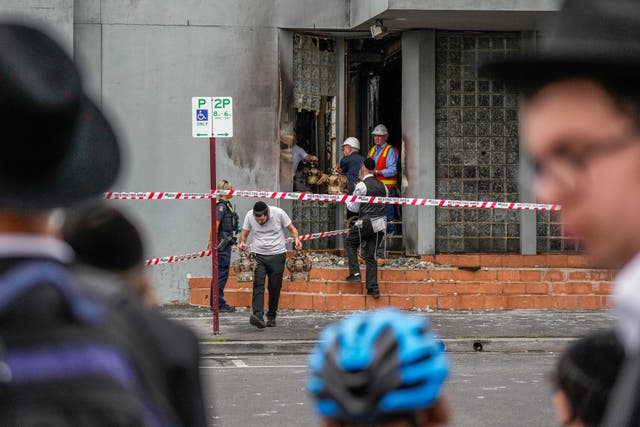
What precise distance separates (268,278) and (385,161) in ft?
12.8

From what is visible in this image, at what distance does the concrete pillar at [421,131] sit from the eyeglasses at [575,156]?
1666 cm

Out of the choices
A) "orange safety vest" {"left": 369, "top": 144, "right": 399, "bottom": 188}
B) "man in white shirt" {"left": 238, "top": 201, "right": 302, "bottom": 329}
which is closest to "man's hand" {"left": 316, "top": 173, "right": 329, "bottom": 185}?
"orange safety vest" {"left": 369, "top": 144, "right": 399, "bottom": 188}

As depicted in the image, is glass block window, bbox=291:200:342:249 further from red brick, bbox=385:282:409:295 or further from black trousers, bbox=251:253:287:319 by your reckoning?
black trousers, bbox=251:253:287:319

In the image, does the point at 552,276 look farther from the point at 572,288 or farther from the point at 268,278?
the point at 268,278

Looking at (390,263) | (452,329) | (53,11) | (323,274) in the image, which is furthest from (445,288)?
(53,11)

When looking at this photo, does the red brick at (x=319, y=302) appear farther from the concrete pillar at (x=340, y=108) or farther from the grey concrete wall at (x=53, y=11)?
the grey concrete wall at (x=53, y=11)

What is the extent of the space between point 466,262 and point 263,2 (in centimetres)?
482

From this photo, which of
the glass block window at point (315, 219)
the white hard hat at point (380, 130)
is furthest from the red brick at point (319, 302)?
the white hard hat at point (380, 130)

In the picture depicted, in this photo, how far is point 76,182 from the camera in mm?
2033

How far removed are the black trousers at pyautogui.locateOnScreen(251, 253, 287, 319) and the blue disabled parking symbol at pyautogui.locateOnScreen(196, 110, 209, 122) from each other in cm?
183

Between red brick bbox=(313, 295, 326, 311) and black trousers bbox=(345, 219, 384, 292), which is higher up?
black trousers bbox=(345, 219, 384, 292)

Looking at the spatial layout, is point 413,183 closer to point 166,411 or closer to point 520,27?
point 520,27

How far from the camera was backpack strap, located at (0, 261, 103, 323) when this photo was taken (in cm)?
185

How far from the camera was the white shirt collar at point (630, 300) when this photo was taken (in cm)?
175
